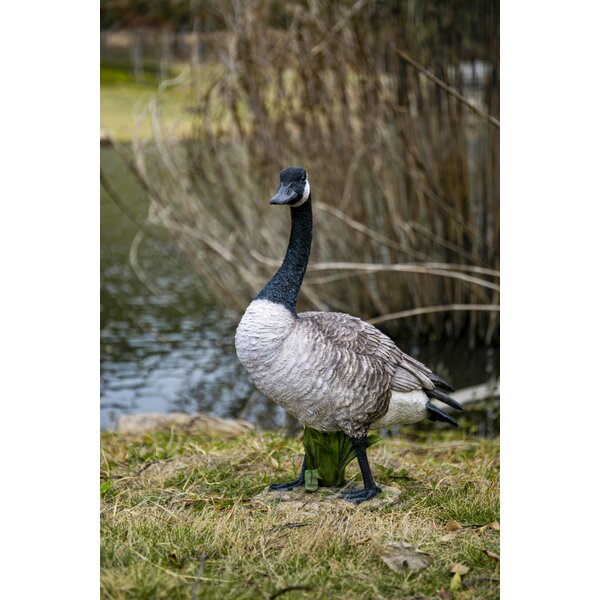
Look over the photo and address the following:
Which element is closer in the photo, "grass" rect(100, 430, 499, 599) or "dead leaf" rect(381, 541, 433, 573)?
"grass" rect(100, 430, 499, 599)

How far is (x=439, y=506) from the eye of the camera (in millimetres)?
3422

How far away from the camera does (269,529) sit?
3102mm

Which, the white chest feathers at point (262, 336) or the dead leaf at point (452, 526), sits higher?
the white chest feathers at point (262, 336)

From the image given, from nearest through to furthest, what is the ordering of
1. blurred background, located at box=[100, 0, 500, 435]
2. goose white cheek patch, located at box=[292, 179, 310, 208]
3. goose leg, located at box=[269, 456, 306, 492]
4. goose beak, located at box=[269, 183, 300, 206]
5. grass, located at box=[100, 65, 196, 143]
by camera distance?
goose beak, located at box=[269, 183, 300, 206], goose white cheek patch, located at box=[292, 179, 310, 208], goose leg, located at box=[269, 456, 306, 492], blurred background, located at box=[100, 0, 500, 435], grass, located at box=[100, 65, 196, 143]

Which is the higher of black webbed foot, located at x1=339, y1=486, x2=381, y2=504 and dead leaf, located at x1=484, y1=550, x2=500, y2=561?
black webbed foot, located at x1=339, y1=486, x2=381, y2=504

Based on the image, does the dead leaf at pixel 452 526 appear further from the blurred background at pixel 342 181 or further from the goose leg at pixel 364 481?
the blurred background at pixel 342 181

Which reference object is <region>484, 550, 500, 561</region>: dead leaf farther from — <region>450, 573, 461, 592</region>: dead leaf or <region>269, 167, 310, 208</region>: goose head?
<region>269, 167, 310, 208</region>: goose head

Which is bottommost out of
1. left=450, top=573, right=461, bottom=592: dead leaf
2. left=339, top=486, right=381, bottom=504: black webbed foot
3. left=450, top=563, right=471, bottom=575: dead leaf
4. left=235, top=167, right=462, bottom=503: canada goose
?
left=450, top=573, right=461, bottom=592: dead leaf

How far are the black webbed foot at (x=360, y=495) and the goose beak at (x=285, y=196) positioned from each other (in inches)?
46.6

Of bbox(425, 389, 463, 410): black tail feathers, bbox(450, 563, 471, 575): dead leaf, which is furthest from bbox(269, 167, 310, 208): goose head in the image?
bbox(450, 563, 471, 575): dead leaf

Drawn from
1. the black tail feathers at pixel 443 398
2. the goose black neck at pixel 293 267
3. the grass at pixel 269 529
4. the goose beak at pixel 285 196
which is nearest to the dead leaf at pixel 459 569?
the grass at pixel 269 529

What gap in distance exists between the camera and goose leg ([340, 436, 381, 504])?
3359 mm

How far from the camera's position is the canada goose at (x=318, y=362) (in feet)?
10.4

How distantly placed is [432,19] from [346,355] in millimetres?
3671
